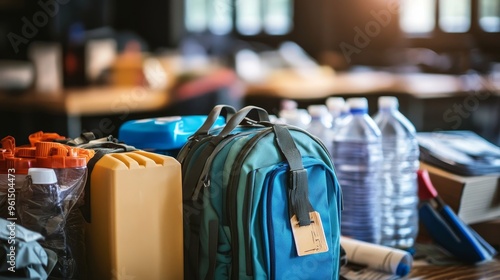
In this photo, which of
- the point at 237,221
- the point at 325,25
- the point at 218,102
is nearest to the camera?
the point at 237,221

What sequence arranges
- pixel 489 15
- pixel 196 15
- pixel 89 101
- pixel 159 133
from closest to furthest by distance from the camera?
pixel 159 133 < pixel 89 101 < pixel 489 15 < pixel 196 15

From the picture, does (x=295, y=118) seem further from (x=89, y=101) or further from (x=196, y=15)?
(x=196, y=15)

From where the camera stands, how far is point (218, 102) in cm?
356

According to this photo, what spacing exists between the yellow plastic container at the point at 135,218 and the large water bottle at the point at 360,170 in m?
0.68

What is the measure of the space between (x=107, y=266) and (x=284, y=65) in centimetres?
459

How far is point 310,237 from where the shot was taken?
4.76ft

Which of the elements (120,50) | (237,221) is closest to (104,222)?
(237,221)

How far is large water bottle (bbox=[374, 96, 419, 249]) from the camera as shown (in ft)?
6.55

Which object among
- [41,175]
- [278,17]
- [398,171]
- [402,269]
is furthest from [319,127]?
[278,17]

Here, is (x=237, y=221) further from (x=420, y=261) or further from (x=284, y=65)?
(x=284, y=65)

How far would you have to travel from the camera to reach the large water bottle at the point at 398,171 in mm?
1997

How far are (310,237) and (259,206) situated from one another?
14cm

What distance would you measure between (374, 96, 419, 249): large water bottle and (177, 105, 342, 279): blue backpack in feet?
1.79

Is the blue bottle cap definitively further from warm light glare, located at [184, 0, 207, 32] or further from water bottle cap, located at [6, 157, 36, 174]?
warm light glare, located at [184, 0, 207, 32]
